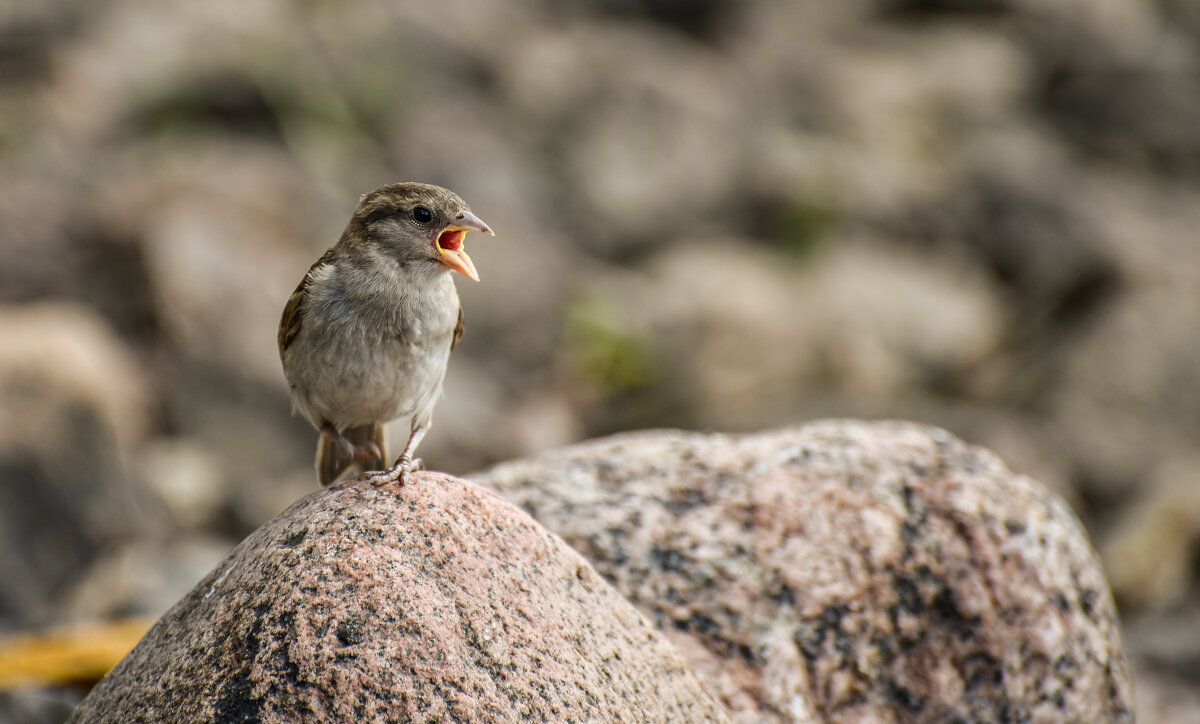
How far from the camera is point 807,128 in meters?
22.4

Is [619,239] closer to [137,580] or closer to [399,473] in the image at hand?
[137,580]

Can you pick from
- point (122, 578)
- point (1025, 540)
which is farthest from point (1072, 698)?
point (122, 578)

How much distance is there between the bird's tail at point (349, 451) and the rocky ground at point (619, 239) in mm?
4138

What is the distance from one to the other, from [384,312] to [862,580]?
→ 7.54ft

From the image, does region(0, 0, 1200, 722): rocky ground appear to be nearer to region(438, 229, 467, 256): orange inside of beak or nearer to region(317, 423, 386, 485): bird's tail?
region(317, 423, 386, 485): bird's tail

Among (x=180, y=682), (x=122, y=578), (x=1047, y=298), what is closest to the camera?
(x=180, y=682)

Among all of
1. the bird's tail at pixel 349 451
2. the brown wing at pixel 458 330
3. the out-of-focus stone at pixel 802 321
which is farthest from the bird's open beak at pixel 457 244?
the out-of-focus stone at pixel 802 321

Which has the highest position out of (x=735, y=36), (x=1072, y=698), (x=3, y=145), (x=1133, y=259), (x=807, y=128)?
(x=735, y=36)

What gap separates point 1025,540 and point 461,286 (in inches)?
426

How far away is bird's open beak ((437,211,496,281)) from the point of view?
15.8 ft

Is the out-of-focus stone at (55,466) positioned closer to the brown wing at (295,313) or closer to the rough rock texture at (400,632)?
the brown wing at (295,313)

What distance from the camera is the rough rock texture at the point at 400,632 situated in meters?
3.62

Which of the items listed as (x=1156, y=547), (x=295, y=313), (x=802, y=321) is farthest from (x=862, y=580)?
(x=802, y=321)

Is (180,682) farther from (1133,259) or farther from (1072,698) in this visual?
(1133,259)
